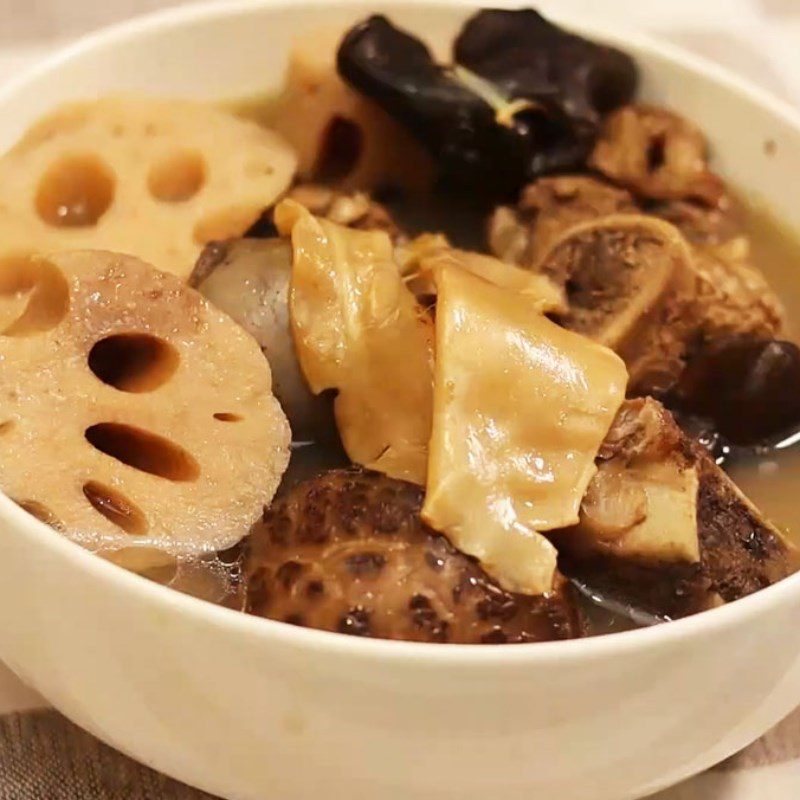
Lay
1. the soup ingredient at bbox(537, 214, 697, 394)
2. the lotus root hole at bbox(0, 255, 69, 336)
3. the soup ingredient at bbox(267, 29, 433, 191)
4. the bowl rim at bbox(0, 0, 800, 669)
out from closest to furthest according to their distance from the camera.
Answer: the bowl rim at bbox(0, 0, 800, 669)
the lotus root hole at bbox(0, 255, 69, 336)
the soup ingredient at bbox(537, 214, 697, 394)
the soup ingredient at bbox(267, 29, 433, 191)

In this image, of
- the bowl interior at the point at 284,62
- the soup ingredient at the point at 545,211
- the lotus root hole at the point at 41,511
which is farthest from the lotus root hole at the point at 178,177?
the lotus root hole at the point at 41,511

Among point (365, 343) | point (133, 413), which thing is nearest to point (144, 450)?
point (133, 413)

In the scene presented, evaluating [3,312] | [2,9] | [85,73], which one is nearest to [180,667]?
[3,312]

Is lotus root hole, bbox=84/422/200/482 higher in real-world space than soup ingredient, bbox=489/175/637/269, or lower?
lower

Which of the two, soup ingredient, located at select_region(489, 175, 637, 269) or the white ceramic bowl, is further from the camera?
soup ingredient, located at select_region(489, 175, 637, 269)

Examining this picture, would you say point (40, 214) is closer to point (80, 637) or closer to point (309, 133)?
point (309, 133)

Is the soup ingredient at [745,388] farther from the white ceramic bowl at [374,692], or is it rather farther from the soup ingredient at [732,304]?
the white ceramic bowl at [374,692]

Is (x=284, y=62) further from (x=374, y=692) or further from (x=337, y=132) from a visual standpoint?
(x=374, y=692)

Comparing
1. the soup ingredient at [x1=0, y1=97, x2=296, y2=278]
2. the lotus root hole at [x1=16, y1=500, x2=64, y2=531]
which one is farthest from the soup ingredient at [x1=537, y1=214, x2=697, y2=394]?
the lotus root hole at [x1=16, y1=500, x2=64, y2=531]

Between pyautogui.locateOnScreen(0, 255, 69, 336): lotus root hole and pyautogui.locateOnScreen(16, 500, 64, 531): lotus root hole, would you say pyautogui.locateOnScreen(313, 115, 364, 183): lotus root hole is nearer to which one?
pyautogui.locateOnScreen(0, 255, 69, 336): lotus root hole
